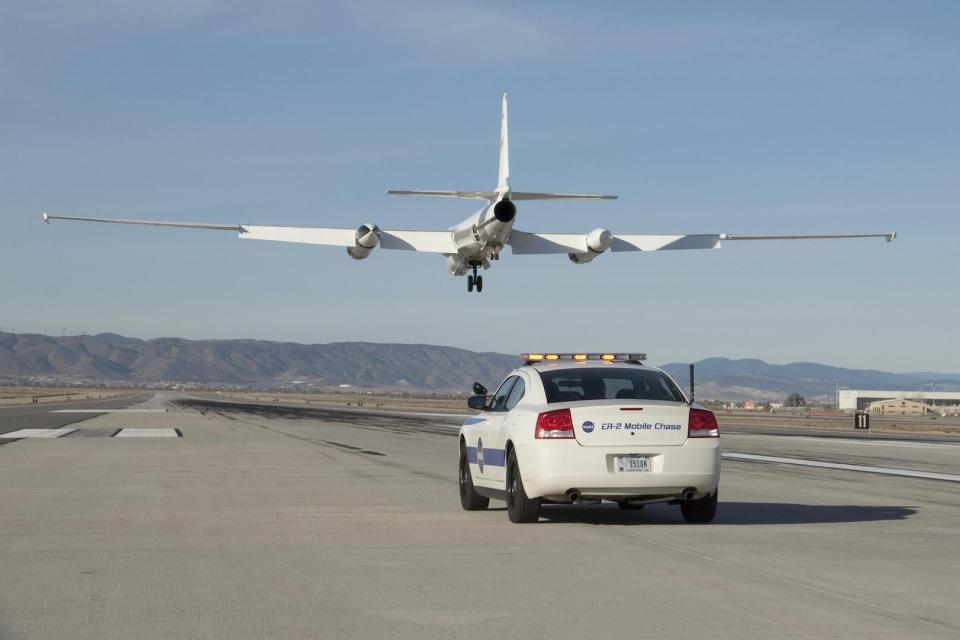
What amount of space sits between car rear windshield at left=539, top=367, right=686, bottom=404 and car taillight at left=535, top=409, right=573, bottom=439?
26.1 inches

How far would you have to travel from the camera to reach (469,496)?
15539 millimetres

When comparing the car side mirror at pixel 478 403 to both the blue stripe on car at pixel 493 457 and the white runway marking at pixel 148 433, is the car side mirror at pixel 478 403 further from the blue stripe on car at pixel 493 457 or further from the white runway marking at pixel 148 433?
the white runway marking at pixel 148 433

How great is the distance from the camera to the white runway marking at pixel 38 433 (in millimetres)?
35031

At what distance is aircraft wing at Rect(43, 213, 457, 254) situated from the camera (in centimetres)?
4100

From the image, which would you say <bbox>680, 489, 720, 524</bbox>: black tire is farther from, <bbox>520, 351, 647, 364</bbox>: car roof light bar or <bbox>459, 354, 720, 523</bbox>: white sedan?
<bbox>520, 351, 647, 364</bbox>: car roof light bar

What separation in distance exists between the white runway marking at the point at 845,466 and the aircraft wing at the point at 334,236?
17760 mm

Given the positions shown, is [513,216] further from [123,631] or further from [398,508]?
[123,631]

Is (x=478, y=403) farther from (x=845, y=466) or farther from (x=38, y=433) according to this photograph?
(x=38, y=433)

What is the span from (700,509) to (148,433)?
1059 inches

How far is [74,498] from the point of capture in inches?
655

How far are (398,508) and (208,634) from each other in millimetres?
7909

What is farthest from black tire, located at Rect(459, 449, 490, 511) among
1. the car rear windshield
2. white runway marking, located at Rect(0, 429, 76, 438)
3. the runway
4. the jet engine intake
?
the jet engine intake

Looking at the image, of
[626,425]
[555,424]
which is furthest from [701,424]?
[555,424]

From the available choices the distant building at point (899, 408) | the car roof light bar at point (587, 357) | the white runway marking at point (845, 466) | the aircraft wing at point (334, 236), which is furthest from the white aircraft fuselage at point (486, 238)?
the distant building at point (899, 408)
